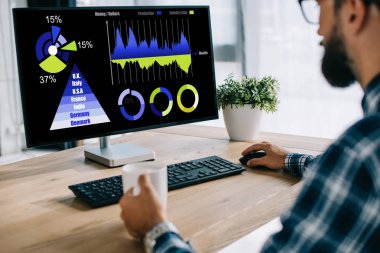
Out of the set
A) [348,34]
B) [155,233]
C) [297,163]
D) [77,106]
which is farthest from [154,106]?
[348,34]

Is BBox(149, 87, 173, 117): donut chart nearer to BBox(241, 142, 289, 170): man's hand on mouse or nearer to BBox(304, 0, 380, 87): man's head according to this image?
BBox(241, 142, 289, 170): man's hand on mouse

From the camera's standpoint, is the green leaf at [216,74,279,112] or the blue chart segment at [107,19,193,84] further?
the green leaf at [216,74,279,112]

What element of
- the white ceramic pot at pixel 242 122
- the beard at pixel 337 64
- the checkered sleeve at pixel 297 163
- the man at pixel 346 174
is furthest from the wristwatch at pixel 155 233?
the white ceramic pot at pixel 242 122

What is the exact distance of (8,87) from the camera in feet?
13.0

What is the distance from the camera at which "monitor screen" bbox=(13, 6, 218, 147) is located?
137 cm

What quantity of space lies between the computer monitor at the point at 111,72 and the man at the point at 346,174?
0.65 metres

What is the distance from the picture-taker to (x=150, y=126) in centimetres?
157

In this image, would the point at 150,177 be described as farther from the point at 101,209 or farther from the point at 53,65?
the point at 53,65

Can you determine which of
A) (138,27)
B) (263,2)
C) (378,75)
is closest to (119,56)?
(138,27)

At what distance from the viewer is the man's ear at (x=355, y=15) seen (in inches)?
30.5

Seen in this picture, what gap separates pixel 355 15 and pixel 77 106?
88 centimetres

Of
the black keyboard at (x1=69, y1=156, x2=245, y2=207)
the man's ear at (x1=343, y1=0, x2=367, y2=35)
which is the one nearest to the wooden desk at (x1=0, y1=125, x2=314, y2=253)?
the black keyboard at (x1=69, y1=156, x2=245, y2=207)

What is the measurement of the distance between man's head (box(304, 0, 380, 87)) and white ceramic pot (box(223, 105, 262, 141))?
81 centimetres

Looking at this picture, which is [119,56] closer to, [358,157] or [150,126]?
[150,126]
